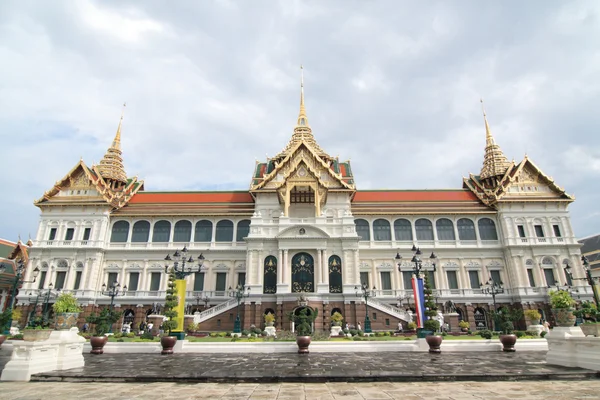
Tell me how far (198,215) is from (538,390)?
33005 mm

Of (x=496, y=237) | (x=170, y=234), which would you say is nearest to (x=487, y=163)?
(x=496, y=237)

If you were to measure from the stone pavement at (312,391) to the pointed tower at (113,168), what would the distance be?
37.9 metres

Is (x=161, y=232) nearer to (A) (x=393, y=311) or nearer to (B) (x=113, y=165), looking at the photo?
(B) (x=113, y=165)

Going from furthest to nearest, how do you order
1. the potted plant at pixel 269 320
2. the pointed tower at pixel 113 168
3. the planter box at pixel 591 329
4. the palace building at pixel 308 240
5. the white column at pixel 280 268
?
the pointed tower at pixel 113 168 < the palace building at pixel 308 240 < the white column at pixel 280 268 < the potted plant at pixel 269 320 < the planter box at pixel 591 329

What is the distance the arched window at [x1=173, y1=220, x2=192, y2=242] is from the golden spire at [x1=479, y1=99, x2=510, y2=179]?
35.8m

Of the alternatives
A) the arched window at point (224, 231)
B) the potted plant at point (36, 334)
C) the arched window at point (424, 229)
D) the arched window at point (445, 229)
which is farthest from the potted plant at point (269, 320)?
the arched window at point (445, 229)

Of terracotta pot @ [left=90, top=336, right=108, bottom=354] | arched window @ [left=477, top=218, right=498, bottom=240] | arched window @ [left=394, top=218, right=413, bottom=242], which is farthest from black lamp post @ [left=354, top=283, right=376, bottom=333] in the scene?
terracotta pot @ [left=90, top=336, right=108, bottom=354]

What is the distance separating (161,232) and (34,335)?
26.7m

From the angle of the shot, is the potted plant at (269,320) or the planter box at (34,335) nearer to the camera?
the planter box at (34,335)

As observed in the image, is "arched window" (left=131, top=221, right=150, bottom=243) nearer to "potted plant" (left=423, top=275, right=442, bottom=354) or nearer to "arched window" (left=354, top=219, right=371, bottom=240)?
"arched window" (left=354, top=219, right=371, bottom=240)

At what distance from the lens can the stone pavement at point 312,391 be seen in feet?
24.7

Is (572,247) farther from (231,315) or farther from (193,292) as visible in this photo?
(193,292)

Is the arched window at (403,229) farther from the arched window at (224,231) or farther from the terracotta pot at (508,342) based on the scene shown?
the terracotta pot at (508,342)

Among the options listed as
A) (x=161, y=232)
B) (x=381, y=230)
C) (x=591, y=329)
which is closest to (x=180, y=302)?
(x=591, y=329)
